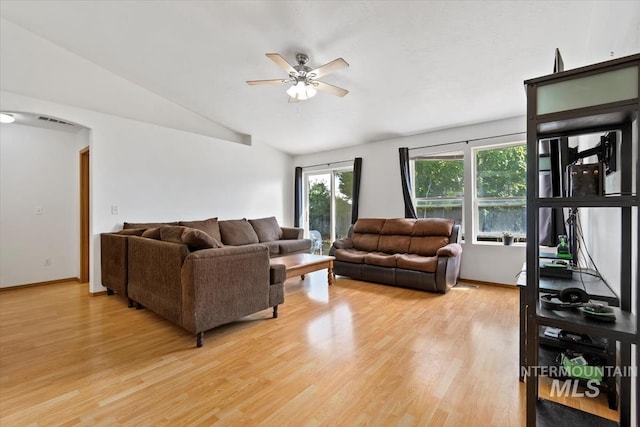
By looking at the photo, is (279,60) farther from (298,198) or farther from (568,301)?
(298,198)

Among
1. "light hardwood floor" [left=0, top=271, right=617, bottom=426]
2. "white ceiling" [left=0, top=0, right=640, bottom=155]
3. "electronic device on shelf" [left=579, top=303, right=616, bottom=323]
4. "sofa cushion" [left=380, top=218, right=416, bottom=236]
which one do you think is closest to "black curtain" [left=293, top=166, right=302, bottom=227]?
"white ceiling" [left=0, top=0, right=640, bottom=155]

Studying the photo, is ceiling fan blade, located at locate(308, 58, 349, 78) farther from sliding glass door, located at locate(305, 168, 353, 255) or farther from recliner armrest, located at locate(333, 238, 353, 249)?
sliding glass door, located at locate(305, 168, 353, 255)

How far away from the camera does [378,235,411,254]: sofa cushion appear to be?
14.7ft

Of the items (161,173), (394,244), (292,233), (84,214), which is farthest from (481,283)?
(84,214)

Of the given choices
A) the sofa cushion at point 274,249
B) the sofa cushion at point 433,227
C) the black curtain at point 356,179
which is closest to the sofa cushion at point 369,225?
the black curtain at point 356,179

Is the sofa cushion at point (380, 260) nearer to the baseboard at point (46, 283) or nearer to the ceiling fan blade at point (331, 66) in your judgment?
the ceiling fan blade at point (331, 66)

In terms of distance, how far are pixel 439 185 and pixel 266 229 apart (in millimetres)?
3259

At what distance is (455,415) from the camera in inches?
60.2

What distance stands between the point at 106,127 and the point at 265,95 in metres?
2.26

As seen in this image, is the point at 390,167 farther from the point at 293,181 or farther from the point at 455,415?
the point at 455,415

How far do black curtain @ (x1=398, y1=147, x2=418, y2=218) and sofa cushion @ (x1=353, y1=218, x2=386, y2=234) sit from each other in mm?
460

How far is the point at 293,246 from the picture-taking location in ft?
17.6

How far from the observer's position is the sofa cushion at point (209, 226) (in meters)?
4.56

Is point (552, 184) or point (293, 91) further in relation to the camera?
point (293, 91)
